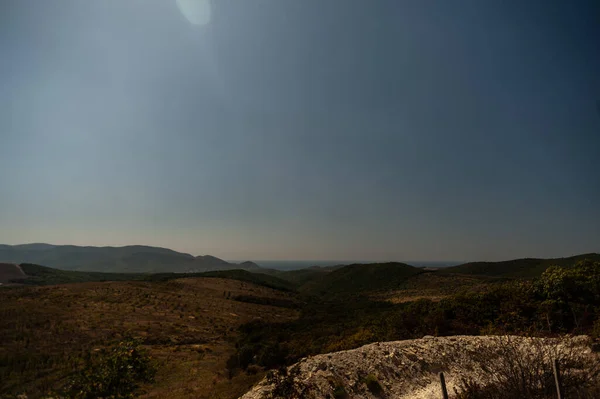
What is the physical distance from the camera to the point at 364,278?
102562mm

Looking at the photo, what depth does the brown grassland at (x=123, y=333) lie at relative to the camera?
1595 centimetres

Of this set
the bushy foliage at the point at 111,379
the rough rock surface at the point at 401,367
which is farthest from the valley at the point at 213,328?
the rough rock surface at the point at 401,367

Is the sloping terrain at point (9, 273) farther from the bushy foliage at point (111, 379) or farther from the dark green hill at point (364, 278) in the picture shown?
the bushy foliage at point (111, 379)

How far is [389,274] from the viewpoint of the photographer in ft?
318

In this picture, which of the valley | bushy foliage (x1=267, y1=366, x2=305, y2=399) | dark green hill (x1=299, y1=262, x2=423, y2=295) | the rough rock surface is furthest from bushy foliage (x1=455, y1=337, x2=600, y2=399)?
dark green hill (x1=299, y1=262, x2=423, y2=295)

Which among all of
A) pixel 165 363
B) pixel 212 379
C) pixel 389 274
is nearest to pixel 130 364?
pixel 212 379

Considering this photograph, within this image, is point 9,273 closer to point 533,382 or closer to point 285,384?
point 285,384

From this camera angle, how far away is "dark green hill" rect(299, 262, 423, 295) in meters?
91.0

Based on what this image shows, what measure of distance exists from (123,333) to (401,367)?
27.7m

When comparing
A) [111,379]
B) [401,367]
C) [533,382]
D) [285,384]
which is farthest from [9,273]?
[533,382]

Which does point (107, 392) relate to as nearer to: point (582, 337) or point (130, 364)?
point (130, 364)

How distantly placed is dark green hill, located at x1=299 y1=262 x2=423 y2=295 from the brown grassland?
50.0 metres

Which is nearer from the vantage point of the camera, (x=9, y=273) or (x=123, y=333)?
(x=123, y=333)

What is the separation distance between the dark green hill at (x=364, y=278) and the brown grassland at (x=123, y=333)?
50029 mm
